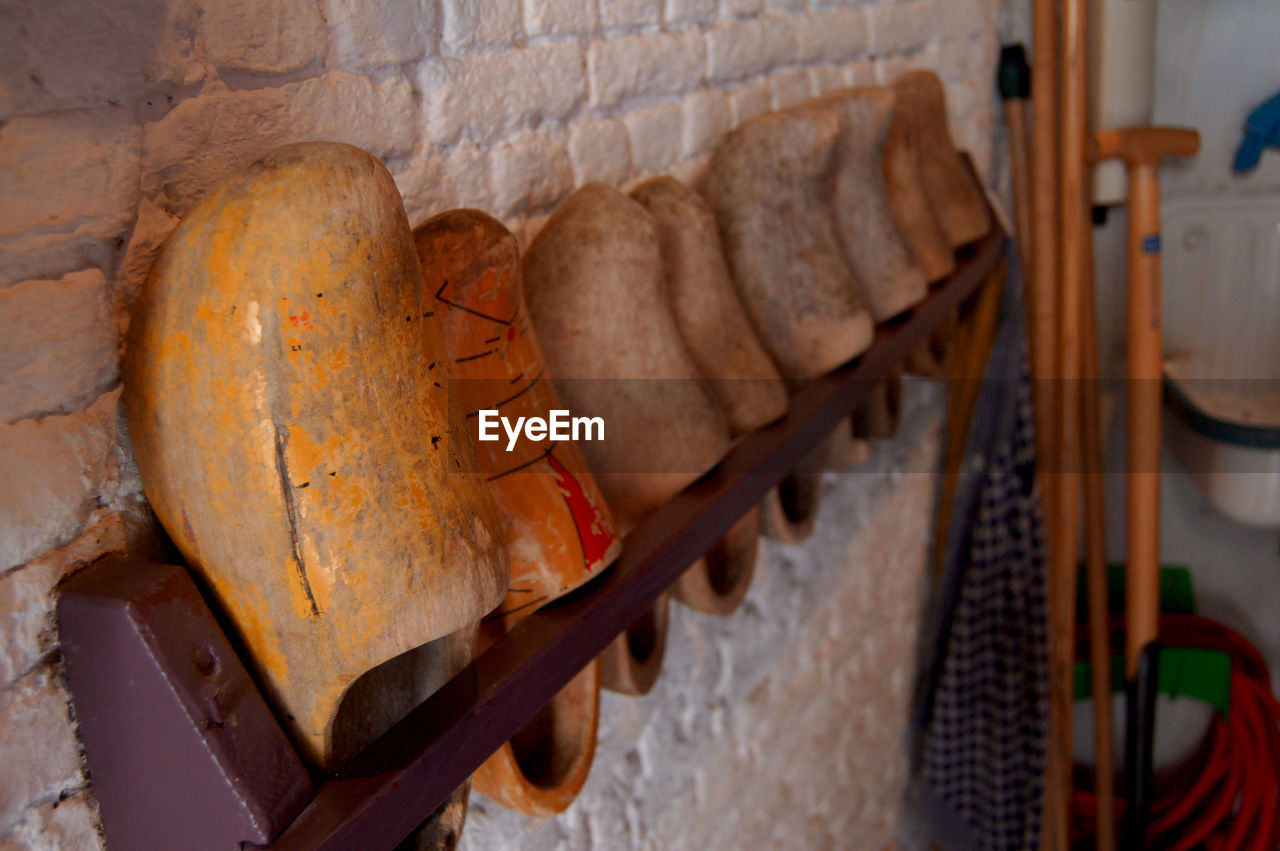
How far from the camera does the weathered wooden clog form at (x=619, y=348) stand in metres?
0.57

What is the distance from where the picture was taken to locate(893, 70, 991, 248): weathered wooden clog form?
3.34ft

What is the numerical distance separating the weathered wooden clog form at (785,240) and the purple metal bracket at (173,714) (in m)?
0.51

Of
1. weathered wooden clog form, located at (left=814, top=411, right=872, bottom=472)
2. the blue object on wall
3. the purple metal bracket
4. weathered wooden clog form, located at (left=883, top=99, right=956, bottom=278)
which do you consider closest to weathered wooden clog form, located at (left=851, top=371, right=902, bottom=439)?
weathered wooden clog form, located at (left=814, top=411, right=872, bottom=472)

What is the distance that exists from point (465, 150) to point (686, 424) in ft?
0.79

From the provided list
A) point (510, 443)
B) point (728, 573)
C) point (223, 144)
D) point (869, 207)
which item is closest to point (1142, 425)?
point (869, 207)

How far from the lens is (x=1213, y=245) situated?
1.41 m

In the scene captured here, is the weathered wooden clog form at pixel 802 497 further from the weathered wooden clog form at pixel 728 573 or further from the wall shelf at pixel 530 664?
the wall shelf at pixel 530 664

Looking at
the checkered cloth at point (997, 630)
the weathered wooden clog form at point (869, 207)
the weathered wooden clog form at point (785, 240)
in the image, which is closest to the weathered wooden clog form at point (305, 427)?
the weathered wooden clog form at point (785, 240)

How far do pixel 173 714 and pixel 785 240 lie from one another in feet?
1.88

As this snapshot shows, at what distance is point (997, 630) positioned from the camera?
1.49 metres

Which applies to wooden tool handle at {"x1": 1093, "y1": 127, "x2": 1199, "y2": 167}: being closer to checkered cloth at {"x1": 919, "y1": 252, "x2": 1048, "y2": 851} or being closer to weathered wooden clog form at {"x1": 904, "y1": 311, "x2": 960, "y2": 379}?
checkered cloth at {"x1": 919, "y1": 252, "x2": 1048, "y2": 851}

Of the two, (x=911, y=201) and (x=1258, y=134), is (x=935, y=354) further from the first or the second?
(x=1258, y=134)

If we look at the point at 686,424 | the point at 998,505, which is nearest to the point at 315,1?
the point at 686,424

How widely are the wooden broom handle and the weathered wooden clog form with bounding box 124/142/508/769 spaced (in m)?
1.28
